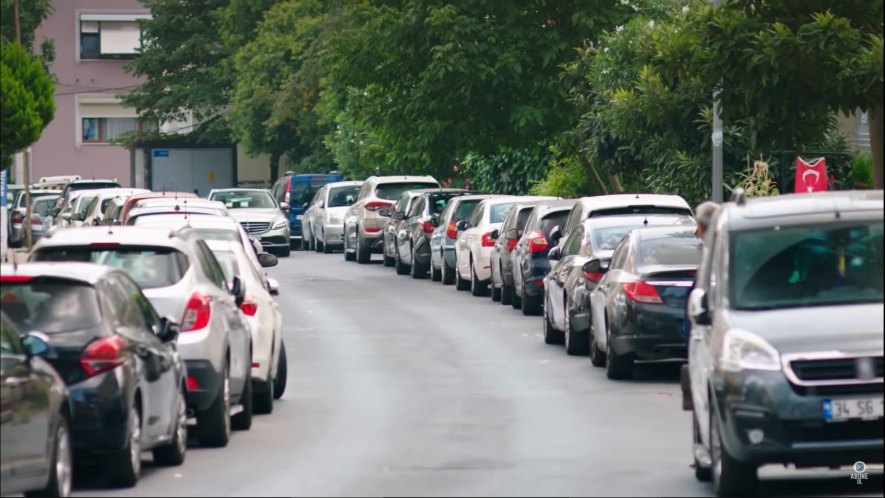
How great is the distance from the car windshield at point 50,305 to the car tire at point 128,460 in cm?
62

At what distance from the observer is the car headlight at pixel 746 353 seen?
443 inches

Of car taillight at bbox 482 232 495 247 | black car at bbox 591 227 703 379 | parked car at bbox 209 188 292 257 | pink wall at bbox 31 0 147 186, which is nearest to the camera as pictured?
black car at bbox 591 227 703 379

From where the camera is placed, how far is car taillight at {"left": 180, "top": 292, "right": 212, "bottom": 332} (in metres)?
14.7

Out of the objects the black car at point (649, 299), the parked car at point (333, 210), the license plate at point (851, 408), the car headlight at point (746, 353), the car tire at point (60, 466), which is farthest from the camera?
the parked car at point (333, 210)

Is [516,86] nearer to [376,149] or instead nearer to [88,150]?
[376,149]

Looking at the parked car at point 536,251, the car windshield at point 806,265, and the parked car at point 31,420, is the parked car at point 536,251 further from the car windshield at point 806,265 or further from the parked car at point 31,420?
the parked car at point 31,420

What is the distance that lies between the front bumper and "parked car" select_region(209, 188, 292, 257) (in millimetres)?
33481

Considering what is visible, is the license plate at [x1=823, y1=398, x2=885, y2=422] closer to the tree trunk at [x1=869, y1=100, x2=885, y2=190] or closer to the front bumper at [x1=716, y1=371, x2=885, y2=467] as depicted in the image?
the front bumper at [x1=716, y1=371, x2=885, y2=467]

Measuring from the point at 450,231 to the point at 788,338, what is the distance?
23731 mm

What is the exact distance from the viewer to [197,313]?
1472cm

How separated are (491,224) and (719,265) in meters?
20.3

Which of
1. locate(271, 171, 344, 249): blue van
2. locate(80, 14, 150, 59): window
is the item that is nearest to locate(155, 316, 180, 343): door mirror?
locate(271, 171, 344, 249): blue van
